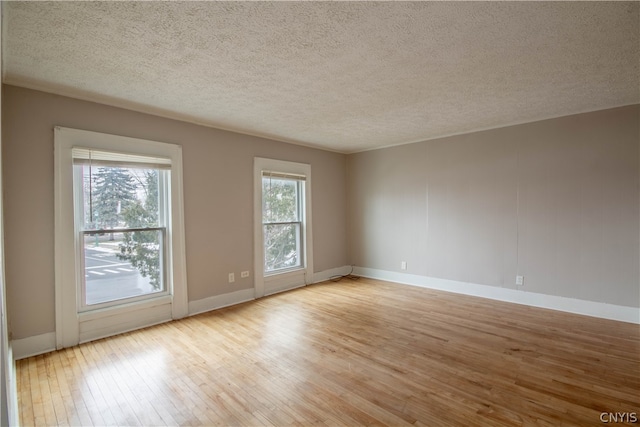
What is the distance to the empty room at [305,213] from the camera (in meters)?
2.07

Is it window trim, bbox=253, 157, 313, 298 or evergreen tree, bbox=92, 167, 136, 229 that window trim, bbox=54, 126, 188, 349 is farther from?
window trim, bbox=253, 157, 313, 298

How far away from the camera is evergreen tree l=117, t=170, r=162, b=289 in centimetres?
354

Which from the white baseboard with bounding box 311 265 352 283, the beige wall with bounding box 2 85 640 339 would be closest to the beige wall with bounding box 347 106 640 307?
the beige wall with bounding box 2 85 640 339

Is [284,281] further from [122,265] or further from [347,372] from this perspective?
[347,372]

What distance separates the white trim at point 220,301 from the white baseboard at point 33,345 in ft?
4.43

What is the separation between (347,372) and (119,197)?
296 cm

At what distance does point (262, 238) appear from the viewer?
15.8ft

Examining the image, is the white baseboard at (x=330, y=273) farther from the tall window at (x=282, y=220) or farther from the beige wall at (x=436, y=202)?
the tall window at (x=282, y=220)

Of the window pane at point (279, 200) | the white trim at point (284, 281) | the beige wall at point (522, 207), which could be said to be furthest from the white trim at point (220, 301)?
the beige wall at point (522, 207)

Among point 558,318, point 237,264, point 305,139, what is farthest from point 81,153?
point 558,318

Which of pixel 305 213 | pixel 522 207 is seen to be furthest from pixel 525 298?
pixel 305 213

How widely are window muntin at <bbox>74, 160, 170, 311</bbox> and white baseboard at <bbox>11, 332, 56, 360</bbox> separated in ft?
1.17

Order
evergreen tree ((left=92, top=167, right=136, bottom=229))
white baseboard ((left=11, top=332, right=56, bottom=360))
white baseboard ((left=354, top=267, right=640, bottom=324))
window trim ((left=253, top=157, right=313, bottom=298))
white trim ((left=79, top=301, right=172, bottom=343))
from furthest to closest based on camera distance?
window trim ((left=253, top=157, right=313, bottom=298)), white baseboard ((left=354, top=267, right=640, bottom=324)), evergreen tree ((left=92, top=167, right=136, bottom=229)), white trim ((left=79, top=301, right=172, bottom=343)), white baseboard ((left=11, top=332, right=56, bottom=360))

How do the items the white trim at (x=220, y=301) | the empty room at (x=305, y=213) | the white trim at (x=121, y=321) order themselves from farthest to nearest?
the white trim at (x=220, y=301), the white trim at (x=121, y=321), the empty room at (x=305, y=213)
